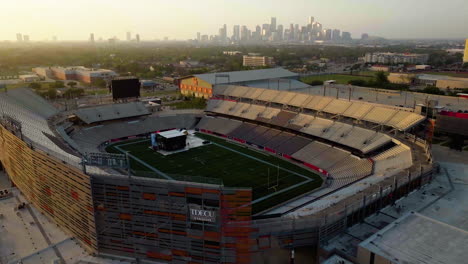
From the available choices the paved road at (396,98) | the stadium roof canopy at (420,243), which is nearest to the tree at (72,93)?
the paved road at (396,98)

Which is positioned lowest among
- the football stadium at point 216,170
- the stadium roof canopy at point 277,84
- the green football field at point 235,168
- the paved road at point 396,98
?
the green football field at point 235,168

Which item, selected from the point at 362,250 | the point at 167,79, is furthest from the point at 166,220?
the point at 167,79

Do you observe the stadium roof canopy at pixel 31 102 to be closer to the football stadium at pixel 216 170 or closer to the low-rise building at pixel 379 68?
the football stadium at pixel 216 170

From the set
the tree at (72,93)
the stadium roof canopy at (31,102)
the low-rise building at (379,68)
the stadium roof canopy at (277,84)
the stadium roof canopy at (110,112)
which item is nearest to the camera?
the stadium roof canopy at (31,102)

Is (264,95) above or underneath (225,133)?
above

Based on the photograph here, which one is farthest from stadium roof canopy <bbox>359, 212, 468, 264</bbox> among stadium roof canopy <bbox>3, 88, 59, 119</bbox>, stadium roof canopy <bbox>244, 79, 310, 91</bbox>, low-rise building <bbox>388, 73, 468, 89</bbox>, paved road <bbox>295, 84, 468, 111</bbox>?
low-rise building <bbox>388, 73, 468, 89</bbox>

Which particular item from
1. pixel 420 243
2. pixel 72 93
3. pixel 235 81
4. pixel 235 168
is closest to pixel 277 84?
pixel 235 81

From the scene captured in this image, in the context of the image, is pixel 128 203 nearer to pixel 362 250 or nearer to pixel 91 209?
pixel 91 209

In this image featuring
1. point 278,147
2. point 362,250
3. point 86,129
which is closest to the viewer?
point 362,250
